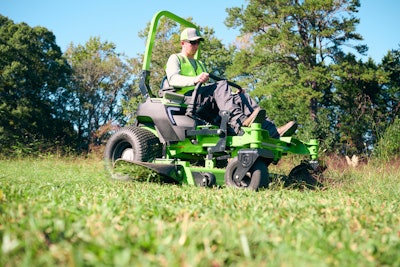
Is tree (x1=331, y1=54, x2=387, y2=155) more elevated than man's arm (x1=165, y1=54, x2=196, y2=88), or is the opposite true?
tree (x1=331, y1=54, x2=387, y2=155)

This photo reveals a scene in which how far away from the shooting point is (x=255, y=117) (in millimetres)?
4625

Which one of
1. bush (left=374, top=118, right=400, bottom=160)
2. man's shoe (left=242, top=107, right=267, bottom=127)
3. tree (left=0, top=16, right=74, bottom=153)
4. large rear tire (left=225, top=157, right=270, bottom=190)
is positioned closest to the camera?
large rear tire (left=225, top=157, right=270, bottom=190)

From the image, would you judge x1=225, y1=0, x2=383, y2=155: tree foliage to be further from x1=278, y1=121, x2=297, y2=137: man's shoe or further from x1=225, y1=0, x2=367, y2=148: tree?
x1=278, y1=121, x2=297, y2=137: man's shoe

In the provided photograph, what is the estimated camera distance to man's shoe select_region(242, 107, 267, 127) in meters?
4.61

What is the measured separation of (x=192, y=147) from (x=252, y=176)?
3.57 feet

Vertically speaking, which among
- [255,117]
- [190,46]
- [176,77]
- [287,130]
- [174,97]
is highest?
[190,46]

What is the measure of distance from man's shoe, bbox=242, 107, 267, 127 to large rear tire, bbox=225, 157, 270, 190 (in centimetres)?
41

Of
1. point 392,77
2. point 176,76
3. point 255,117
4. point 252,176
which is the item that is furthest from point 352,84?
point 252,176

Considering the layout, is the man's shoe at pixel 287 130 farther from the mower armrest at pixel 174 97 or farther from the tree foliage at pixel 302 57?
the tree foliage at pixel 302 57

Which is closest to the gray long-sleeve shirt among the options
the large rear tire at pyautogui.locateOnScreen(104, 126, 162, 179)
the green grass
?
the large rear tire at pyautogui.locateOnScreen(104, 126, 162, 179)

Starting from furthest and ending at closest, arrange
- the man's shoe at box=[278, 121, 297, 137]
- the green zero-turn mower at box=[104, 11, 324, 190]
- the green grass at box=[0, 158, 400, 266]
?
1. the man's shoe at box=[278, 121, 297, 137]
2. the green zero-turn mower at box=[104, 11, 324, 190]
3. the green grass at box=[0, 158, 400, 266]

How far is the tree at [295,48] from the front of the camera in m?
18.9

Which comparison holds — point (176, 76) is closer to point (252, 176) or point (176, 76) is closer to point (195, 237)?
point (252, 176)

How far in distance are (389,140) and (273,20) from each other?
50.7ft
